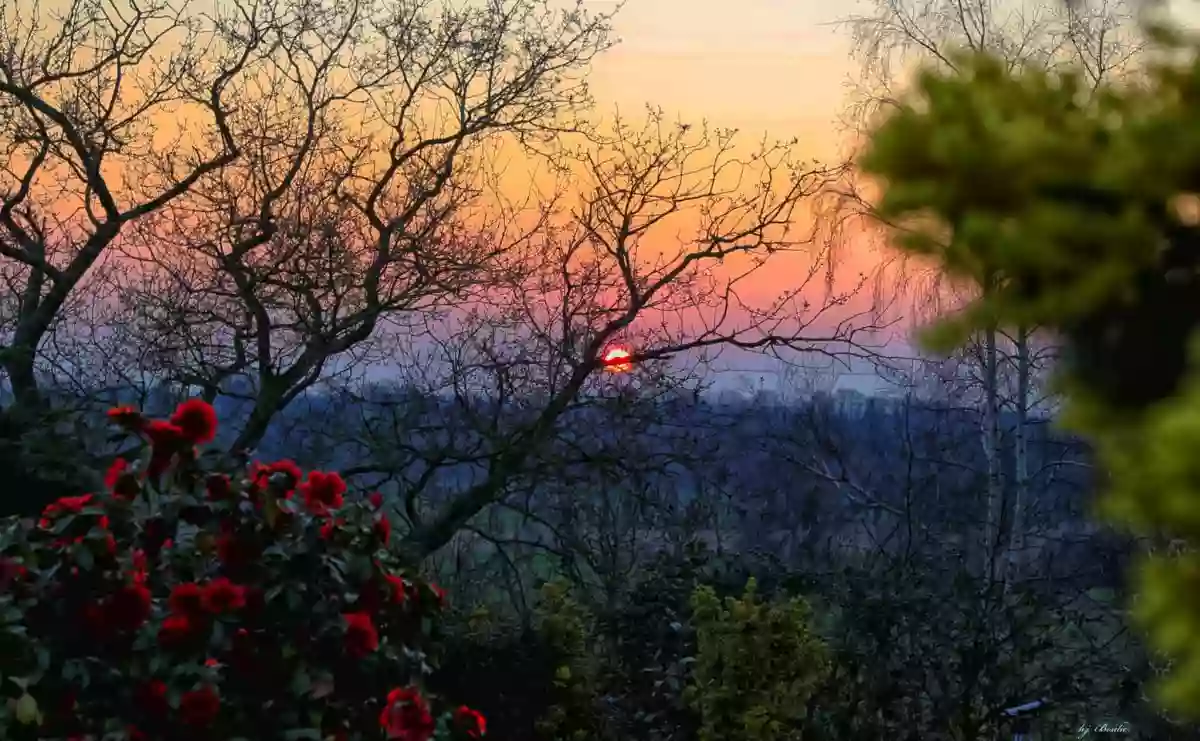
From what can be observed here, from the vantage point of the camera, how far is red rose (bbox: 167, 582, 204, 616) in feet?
8.93

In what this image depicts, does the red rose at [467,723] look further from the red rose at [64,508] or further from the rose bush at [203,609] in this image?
the red rose at [64,508]

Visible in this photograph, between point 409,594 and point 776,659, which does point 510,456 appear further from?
point 409,594

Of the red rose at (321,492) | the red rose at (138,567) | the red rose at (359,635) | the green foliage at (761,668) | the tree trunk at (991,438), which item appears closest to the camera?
the red rose at (138,567)

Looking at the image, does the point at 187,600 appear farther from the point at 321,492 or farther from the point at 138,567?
the point at 321,492

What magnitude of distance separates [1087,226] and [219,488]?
2.46 meters

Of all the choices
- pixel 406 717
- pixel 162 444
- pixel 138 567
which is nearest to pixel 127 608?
pixel 138 567

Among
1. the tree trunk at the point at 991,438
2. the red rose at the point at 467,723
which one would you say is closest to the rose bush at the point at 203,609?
the red rose at the point at 467,723

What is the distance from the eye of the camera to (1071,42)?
6.63 metres

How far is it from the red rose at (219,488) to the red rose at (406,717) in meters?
0.64

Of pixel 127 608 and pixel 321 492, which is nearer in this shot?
pixel 127 608

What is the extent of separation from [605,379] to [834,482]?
2055 mm

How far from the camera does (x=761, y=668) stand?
4.84m

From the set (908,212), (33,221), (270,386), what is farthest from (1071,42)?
(908,212)

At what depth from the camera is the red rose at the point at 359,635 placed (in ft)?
9.53
